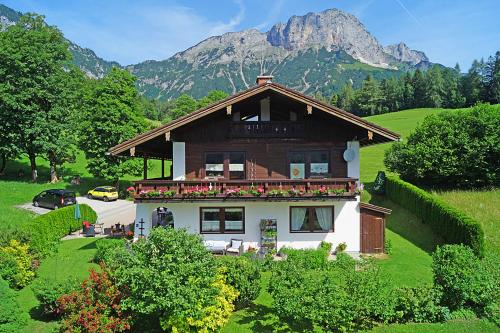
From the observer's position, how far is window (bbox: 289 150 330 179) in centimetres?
2198

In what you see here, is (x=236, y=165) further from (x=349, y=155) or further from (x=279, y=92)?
(x=349, y=155)

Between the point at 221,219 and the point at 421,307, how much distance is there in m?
11.1

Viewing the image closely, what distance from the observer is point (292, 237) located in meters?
20.7

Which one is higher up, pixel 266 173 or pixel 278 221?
pixel 266 173

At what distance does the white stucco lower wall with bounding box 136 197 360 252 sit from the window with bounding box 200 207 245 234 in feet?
0.87

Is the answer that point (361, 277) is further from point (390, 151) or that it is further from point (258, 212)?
point (390, 151)

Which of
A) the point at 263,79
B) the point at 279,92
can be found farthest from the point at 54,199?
the point at 279,92

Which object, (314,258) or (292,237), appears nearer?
(314,258)

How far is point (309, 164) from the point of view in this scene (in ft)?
72.1

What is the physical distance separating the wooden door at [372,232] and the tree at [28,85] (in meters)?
33.0

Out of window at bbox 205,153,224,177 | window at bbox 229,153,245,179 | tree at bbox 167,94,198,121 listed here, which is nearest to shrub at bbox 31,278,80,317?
window at bbox 205,153,224,177

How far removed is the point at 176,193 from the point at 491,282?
13628 millimetres

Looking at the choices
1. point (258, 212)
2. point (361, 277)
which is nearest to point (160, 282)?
point (361, 277)

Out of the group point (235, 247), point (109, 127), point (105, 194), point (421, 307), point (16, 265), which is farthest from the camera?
point (109, 127)
